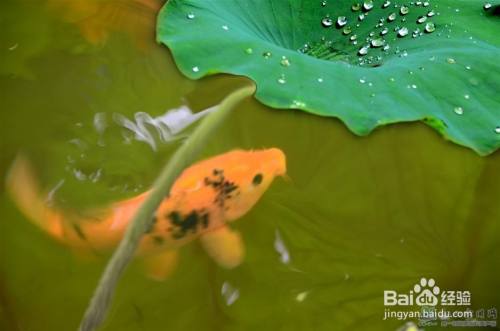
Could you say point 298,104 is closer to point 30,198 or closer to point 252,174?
point 252,174

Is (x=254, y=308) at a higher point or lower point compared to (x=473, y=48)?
lower

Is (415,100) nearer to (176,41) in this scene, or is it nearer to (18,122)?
(176,41)

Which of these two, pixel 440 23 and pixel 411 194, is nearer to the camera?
pixel 411 194

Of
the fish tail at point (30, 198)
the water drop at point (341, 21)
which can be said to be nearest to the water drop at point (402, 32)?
the water drop at point (341, 21)

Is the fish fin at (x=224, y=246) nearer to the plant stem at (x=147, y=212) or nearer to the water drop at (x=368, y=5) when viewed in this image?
the plant stem at (x=147, y=212)

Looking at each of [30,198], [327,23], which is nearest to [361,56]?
[327,23]

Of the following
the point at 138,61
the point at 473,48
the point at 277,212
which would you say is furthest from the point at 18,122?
the point at 473,48

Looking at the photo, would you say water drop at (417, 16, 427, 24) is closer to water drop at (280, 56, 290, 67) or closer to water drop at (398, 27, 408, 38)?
water drop at (398, 27, 408, 38)
